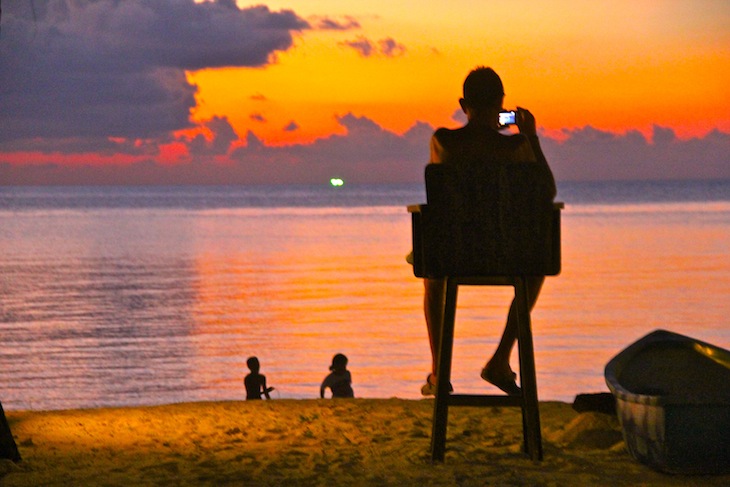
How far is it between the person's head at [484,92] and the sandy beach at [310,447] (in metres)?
1.75

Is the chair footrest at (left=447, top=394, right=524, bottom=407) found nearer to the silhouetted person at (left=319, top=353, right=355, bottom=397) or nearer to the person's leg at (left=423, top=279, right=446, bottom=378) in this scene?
the person's leg at (left=423, top=279, right=446, bottom=378)

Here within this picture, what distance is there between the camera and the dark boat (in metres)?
5.23

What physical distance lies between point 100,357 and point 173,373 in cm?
190

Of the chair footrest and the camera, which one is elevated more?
the camera

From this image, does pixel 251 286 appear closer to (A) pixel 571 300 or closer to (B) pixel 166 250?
(A) pixel 571 300

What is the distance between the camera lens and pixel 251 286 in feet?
93.4

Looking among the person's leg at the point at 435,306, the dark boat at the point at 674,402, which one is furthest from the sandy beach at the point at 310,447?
the person's leg at the point at 435,306

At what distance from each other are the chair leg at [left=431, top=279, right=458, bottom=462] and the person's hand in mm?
960

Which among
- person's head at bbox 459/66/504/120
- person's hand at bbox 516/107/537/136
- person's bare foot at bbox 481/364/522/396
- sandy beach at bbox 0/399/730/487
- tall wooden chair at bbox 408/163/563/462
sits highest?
person's head at bbox 459/66/504/120

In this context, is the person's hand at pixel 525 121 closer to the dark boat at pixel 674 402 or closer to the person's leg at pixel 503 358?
the person's leg at pixel 503 358

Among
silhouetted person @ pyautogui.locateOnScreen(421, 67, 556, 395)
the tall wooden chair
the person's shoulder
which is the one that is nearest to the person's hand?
silhouetted person @ pyautogui.locateOnScreen(421, 67, 556, 395)

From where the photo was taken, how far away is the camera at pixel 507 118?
5895 mm

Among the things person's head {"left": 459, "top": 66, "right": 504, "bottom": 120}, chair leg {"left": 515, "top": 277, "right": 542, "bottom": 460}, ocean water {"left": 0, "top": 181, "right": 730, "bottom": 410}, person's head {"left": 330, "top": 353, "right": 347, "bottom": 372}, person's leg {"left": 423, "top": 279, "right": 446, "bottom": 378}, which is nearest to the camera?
chair leg {"left": 515, "top": 277, "right": 542, "bottom": 460}

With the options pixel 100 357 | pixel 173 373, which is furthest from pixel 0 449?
pixel 100 357
